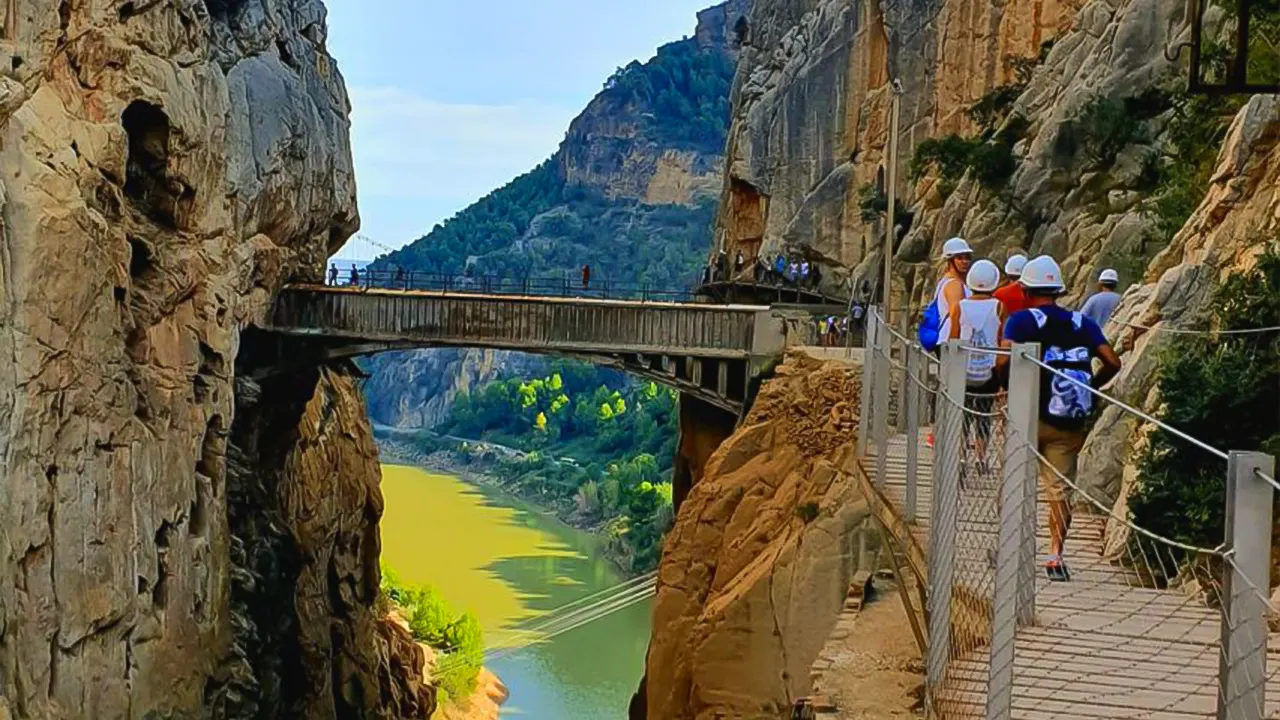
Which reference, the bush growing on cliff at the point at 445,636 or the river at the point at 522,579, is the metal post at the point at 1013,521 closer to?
the bush growing on cliff at the point at 445,636

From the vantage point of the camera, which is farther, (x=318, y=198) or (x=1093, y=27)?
(x=318, y=198)

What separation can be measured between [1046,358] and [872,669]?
7.70ft

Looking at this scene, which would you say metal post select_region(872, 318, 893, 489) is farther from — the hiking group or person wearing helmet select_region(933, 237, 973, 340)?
the hiking group

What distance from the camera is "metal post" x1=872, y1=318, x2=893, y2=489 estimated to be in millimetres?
10789

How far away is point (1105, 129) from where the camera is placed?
75.5 feet

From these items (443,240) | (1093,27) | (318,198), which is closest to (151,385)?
(318,198)

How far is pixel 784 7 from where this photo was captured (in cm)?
4891

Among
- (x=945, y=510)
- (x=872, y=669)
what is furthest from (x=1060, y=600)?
(x=872, y=669)

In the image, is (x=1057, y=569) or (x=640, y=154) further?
(x=640, y=154)

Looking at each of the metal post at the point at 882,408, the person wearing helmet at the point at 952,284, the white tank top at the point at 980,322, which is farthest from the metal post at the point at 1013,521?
the metal post at the point at 882,408

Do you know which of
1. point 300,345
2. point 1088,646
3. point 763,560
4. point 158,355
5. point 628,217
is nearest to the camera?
point 1088,646

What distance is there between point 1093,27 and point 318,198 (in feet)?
46.0

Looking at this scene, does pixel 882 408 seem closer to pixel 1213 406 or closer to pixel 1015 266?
pixel 1015 266

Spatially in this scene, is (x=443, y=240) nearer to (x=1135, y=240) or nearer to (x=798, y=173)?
(x=798, y=173)
